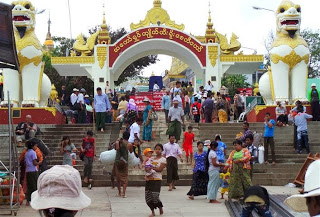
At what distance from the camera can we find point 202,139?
18625mm

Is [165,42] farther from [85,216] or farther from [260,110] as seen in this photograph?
[85,216]

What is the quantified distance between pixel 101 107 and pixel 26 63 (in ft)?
10.8

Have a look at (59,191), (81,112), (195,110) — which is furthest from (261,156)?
(59,191)

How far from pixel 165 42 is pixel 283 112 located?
7.93 metres

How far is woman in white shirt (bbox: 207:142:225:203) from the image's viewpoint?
1257 centimetres

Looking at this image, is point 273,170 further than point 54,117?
No

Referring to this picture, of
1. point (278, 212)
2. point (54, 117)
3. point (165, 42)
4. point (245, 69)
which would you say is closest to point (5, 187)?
point (278, 212)

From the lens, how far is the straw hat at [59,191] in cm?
375

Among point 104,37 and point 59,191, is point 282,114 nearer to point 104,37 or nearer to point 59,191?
point 104,37

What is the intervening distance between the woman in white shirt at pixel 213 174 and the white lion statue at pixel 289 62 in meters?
8.85

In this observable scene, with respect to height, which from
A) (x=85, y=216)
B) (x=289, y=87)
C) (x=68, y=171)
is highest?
(x=289, y=87)

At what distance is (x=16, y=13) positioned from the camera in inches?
794

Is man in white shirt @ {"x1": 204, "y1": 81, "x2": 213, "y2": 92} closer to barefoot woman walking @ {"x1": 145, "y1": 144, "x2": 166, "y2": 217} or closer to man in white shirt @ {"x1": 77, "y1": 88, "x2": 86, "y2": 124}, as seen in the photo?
man in white shirt @ {"x1": 77, "y1": 88, "x2": 86, "y2": 124}

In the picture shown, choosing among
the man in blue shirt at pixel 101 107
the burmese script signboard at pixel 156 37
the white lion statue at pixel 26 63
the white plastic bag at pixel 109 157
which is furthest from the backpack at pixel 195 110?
the white plastic bag at pixel 109 157
